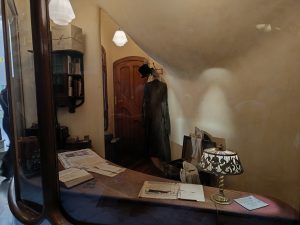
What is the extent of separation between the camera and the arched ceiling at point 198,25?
86cm

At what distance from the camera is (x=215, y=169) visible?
91 centimetres

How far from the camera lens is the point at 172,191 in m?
1.04

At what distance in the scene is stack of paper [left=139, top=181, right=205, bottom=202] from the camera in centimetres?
99

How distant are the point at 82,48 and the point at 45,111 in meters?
0.57

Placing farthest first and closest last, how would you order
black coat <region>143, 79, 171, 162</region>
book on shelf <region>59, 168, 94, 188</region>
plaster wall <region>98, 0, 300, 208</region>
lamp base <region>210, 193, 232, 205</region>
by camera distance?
black coat <region>143, 79, 171, 162</region>, book on shelf <region>59, 168, 94, 188</region>, lamp base <region>210, 193, 232, 205</region>, plaster wall <region>98, 0, 300, 208</region>

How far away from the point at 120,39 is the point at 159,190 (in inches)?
31.0

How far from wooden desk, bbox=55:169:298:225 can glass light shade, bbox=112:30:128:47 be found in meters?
0.72

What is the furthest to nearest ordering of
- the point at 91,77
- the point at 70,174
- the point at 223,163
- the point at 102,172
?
1. the point at 91,77
2. the point at 102,172
3. the point at 70,174
4. the point at 223,163

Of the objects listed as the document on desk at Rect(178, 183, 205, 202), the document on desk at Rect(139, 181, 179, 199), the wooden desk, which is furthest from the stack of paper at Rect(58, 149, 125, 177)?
the document on desk at Rect(178, 183, 205, 202)

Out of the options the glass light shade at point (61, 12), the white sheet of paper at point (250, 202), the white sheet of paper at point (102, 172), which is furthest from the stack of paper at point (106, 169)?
the glass light shade at point (61, 12)

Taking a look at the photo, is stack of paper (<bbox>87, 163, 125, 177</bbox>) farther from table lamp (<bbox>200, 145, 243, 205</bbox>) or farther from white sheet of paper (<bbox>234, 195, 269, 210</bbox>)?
white sheet of paper (<bbox>234, 195, 269, 210</bbox>)

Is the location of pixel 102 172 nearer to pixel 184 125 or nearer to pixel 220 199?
pixel 184 125

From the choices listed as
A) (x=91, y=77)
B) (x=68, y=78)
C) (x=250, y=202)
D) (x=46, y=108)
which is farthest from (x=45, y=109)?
(x=250, y=202)

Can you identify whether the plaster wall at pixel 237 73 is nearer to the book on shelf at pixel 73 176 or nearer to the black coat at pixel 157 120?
the black coat at pixel 157 120
